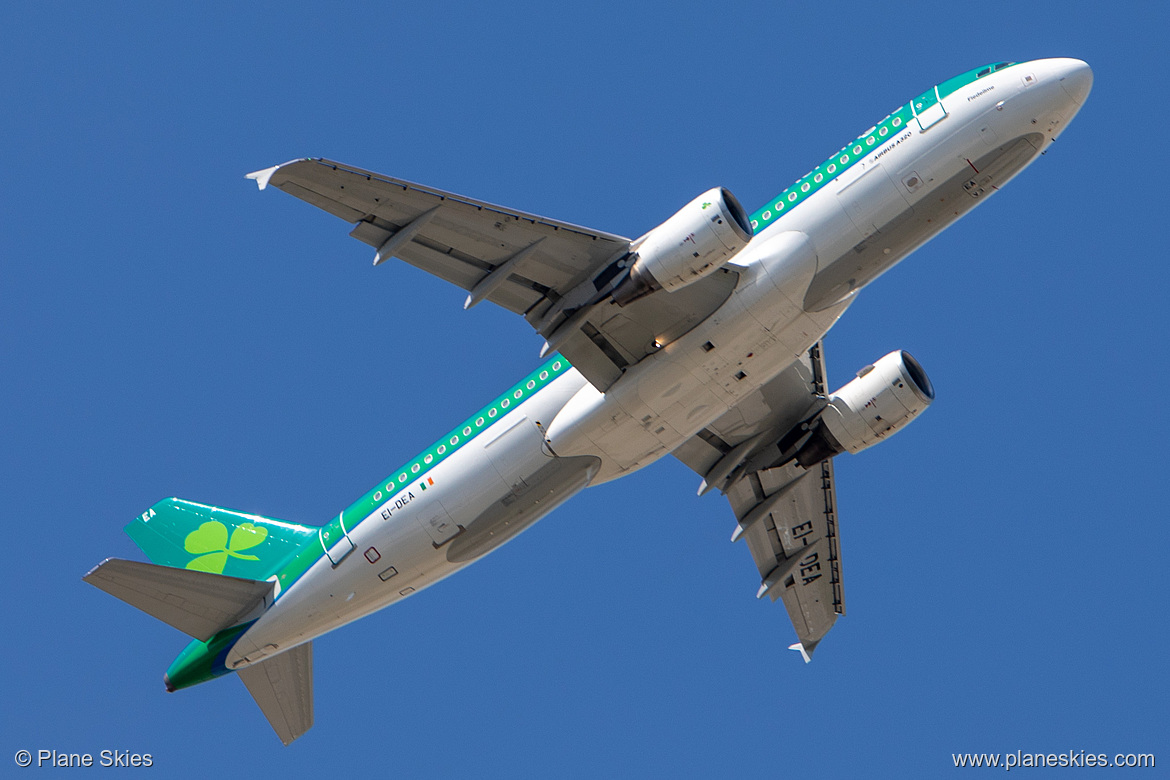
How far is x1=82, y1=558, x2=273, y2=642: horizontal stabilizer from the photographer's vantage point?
1264 inches

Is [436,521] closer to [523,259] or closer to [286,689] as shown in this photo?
[523,259]

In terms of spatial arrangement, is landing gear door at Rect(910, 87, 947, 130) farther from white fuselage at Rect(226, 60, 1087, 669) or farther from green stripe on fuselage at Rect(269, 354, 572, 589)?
green stripe on fuselage at Rect(269, 354, 572, 589)

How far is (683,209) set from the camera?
28141 millimetres

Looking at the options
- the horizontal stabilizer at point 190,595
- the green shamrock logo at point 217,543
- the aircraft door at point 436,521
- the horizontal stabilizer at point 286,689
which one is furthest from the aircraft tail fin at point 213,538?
the aircraft door at point 436,521

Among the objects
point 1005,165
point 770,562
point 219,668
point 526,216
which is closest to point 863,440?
point 770,562

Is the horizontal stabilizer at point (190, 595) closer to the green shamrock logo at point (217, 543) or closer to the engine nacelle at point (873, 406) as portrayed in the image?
the green shamrock logo at point (217, 543)

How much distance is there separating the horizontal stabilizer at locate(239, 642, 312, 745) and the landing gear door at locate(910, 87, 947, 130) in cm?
2077

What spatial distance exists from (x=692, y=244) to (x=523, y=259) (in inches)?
153

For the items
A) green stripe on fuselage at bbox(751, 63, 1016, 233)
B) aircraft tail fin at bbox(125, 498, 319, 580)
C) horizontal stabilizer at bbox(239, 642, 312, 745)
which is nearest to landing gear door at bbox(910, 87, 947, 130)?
green stripe on fuselage at bbox(751, 63, 1016, 233)

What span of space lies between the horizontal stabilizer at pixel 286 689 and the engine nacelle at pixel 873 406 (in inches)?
596

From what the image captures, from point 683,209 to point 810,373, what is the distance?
9047mm

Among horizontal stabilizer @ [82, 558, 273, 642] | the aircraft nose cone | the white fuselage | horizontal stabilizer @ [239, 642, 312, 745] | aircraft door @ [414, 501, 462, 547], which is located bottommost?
horizontal stabilizer @ [239, 642, 312, 745]

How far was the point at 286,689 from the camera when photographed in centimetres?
3544

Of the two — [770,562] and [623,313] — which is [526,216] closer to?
[623,313]
